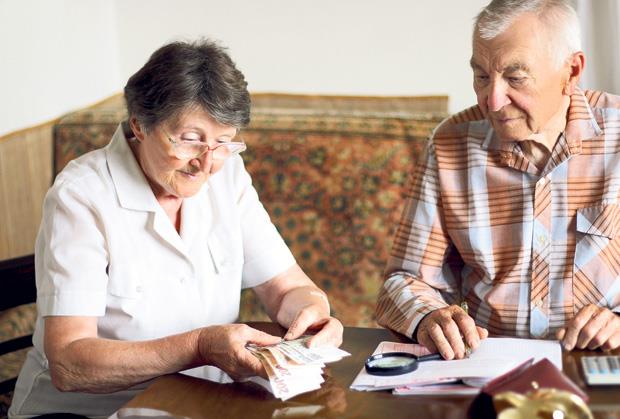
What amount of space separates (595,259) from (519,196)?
21cm

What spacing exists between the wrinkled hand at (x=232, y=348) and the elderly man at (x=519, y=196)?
351mm

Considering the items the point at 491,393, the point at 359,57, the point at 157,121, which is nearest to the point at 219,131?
the point at 157,121

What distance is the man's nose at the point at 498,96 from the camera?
184 cm

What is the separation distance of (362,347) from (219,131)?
1.87ft

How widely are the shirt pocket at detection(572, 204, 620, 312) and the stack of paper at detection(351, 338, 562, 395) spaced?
273 millimetres

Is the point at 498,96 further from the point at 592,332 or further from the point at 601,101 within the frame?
the point at 592,332

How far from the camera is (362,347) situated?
5.75ft

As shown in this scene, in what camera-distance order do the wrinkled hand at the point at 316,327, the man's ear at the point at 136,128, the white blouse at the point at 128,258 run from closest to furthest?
the wrinkled hand at the point at 316,327, the white blouse at the point at 128,258, the man's ear at the point at 136,128

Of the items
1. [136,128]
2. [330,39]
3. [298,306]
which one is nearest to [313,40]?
[330,39]

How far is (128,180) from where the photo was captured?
1.99 m

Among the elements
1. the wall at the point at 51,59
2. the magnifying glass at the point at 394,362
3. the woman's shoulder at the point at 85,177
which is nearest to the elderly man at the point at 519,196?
the magnifying glass at the point at 394,362

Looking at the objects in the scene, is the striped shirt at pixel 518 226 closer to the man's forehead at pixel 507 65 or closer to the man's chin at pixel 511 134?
the man's chin at pixel 511 134

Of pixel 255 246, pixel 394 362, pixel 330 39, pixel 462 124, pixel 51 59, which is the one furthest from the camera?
pixel 330 39

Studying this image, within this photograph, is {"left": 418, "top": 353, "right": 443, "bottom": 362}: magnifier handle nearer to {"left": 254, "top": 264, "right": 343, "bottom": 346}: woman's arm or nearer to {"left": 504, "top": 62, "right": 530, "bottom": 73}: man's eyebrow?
{"left": 254, "top": 264, "right": 343, "bottom": 346}: woman's arm
